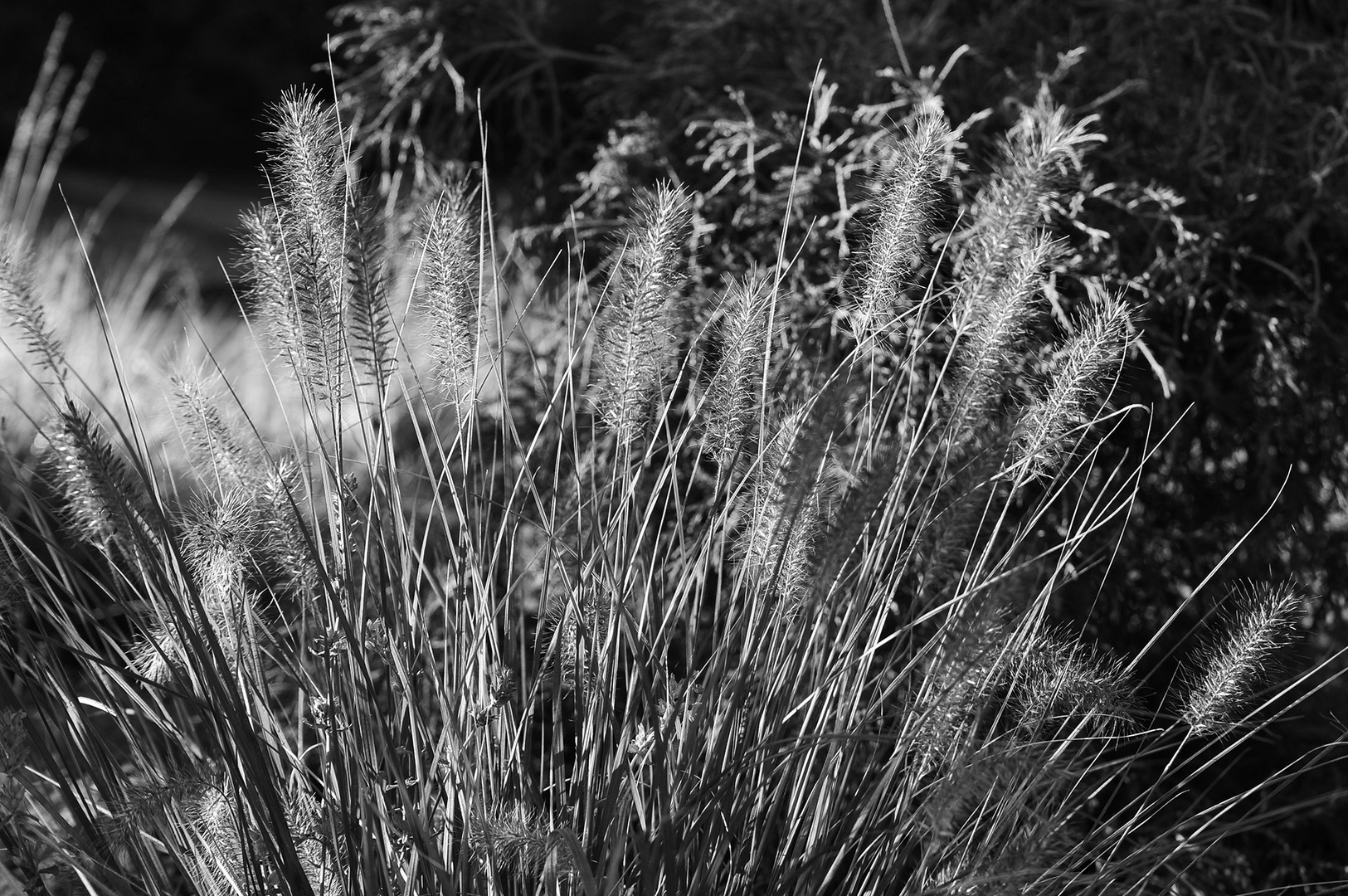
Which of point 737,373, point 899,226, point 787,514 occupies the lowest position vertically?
point 787,514

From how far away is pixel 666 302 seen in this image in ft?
3.84

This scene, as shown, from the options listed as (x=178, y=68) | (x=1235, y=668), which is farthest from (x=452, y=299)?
(x=178, y=68)

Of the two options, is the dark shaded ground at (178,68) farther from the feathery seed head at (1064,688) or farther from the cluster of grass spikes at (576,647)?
the feathery seed head at (1064,688)

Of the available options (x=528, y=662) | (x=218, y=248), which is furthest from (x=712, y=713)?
(x=218, y=248)

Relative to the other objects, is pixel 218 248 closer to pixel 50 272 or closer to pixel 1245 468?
pixel 50 272

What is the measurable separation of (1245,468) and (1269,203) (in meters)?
0.45

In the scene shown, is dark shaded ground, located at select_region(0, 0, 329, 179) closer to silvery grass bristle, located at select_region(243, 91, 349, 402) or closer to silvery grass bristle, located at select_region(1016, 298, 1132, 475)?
silvery grass bristle, located at select_region(243, 91, 349, 402)

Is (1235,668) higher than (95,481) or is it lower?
lower

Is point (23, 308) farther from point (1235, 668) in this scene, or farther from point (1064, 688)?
point (1235, 668)

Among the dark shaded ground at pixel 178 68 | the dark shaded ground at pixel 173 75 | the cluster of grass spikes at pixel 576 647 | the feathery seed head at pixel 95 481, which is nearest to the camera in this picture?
the feathery seed head at pixel 95 481

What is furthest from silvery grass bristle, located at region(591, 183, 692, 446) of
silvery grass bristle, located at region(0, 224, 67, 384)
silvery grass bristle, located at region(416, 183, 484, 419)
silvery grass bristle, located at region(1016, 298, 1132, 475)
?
silvery grass bristle, located at region(0, 224, 67, 384)

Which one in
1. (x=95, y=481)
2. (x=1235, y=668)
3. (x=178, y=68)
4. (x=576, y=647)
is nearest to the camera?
(x=95, y=481)

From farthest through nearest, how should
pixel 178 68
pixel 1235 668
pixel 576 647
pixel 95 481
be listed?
Result: 1. pixel 178 68
2. pixel 576 647
3. pixel 1235 668
4. pixel 95 481

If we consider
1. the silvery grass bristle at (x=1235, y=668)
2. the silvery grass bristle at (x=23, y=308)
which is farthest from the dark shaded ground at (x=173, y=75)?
the silvery grass bristle at (x=1235, y=668)
